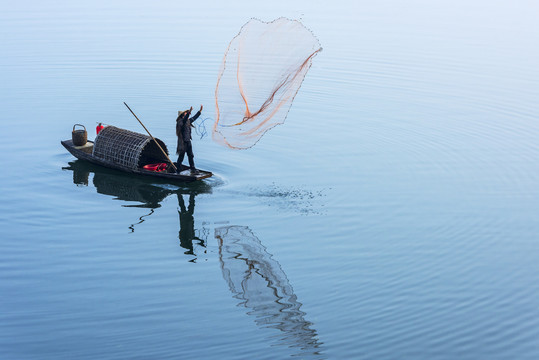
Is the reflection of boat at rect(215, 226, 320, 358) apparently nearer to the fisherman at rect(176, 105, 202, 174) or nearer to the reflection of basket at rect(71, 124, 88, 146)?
the fisherman at rect(176, 105, 202, 174)

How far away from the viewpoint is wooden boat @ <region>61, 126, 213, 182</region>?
63.3ft

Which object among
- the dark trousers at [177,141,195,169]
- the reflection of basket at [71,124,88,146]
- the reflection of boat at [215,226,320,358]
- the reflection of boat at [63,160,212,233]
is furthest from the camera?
the reflection of basket at [71,124,88,146]

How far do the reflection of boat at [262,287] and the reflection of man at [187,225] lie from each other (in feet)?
2.07

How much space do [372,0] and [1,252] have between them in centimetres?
3923

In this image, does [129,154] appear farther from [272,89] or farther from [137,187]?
[272,89]

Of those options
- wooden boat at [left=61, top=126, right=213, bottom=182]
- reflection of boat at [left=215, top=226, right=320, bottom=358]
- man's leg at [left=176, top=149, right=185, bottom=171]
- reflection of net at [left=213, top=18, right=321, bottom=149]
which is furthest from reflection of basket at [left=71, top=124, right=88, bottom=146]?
reflection of boat at [left=215, top=226, right=320, bottom=358]

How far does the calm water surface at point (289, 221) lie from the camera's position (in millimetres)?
12805

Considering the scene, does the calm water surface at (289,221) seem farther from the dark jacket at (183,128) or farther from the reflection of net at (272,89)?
the reflection of net at (272,89)

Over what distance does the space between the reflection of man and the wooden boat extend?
0.74 metres

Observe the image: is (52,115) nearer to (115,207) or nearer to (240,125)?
(115,207)

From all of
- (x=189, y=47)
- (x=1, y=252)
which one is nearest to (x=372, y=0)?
(x=189, y=47)

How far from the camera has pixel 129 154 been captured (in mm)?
19516

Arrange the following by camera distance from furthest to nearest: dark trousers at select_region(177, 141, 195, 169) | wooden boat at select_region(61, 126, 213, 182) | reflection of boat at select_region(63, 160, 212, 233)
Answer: wooden boat at select_region(61, 126, 213, 182), dark trousers at select_region(177, 141, 195, 169), reflection of boat at select_region(63, 160, 212, 233)

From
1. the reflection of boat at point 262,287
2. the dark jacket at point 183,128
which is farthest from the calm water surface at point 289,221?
the dark jacket at point 183,128
